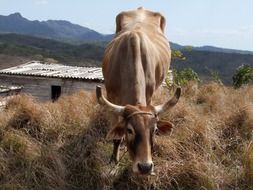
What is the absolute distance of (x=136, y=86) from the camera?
6379 mm

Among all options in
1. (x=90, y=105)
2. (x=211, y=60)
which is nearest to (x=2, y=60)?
(x=211, y=60)

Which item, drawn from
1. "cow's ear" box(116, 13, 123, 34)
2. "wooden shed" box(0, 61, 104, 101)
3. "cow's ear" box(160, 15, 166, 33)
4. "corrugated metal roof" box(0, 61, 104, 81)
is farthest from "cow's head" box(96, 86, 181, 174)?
"wooden shed" box(0, 61, 104, 101)

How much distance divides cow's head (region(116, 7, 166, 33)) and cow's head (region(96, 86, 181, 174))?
3471mm

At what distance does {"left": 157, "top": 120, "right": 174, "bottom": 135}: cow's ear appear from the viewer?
5.81 meters

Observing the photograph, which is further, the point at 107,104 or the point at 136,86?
the point at 136,86

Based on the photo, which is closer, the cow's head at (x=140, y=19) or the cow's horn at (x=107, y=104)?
the cow's horn at (x=107, y=104)

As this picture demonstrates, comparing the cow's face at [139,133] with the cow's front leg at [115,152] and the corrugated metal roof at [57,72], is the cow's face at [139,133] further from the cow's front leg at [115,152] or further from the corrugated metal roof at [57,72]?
the corrugated metal roof at [57,72]

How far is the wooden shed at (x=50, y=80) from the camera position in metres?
20.8

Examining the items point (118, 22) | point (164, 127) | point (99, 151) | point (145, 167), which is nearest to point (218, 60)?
point (118, 22)

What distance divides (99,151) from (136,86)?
114cm

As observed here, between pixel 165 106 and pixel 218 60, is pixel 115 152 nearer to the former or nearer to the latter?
pixel 165 106

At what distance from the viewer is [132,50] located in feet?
22.6

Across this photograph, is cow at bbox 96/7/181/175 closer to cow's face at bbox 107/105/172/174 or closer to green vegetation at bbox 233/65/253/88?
cow's face at bbox 107/105/172/174

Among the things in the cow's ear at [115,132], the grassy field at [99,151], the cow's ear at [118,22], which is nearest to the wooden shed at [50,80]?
the cow's ear at [118,22]
